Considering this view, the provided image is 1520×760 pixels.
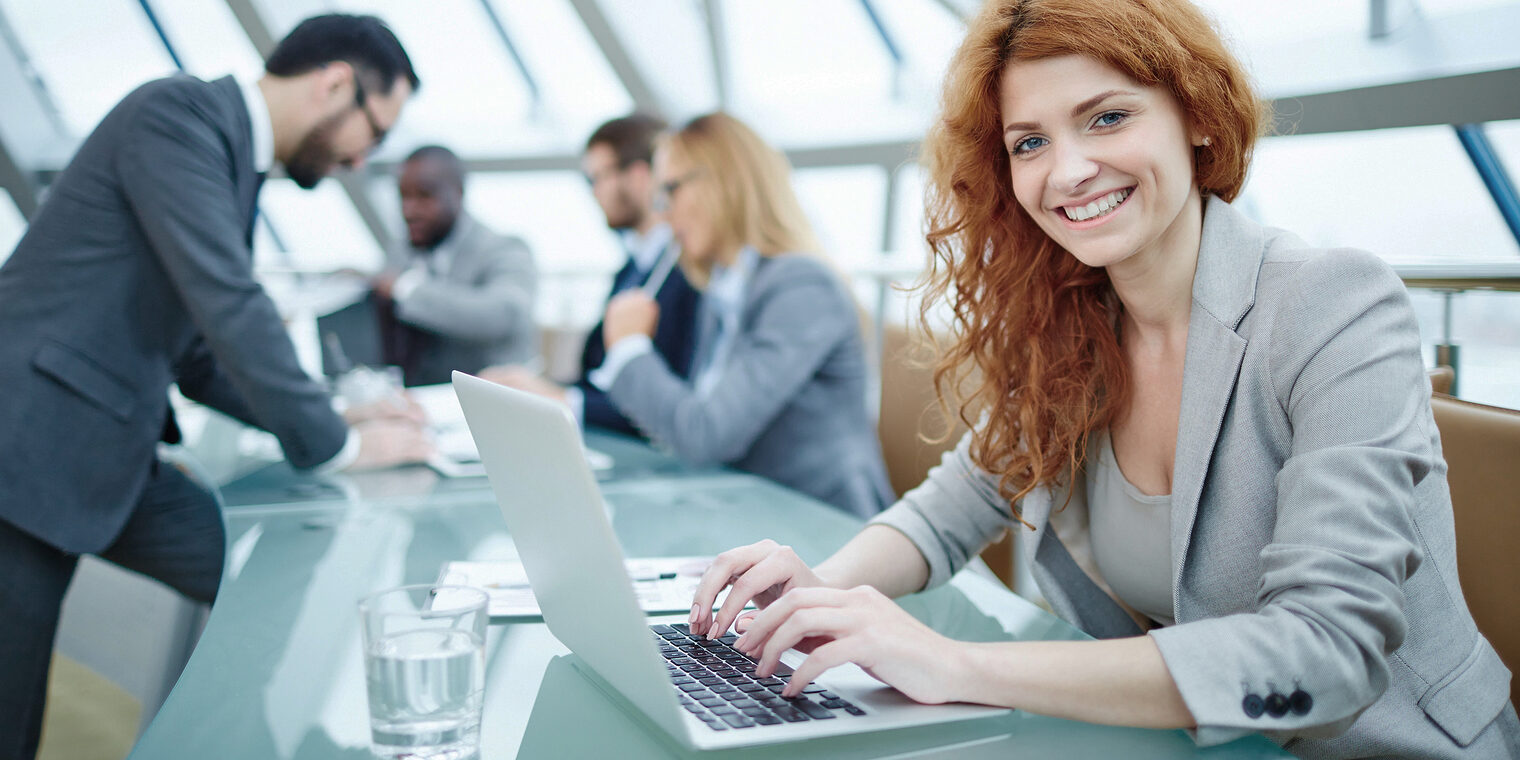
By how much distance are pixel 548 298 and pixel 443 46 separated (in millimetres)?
3067

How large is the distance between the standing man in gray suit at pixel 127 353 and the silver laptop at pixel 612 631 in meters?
1.01

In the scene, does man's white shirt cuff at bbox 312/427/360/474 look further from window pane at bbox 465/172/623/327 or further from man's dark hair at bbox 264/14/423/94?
window pane at bbox 465/172/623/327

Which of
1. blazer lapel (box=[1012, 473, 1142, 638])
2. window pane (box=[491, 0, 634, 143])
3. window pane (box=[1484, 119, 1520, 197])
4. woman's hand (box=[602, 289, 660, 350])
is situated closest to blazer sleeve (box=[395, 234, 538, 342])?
woman's hand (box=[602, 289, 660, 350])

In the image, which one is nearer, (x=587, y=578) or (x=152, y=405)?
(x=587, y=578)

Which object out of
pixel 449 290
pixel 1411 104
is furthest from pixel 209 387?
pixel 1411 104

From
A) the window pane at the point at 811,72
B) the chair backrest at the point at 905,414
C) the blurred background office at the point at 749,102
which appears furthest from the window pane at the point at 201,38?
the chair backrest at the point at 905,414

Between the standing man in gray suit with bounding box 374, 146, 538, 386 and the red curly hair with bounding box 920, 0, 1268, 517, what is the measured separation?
254 centimetres

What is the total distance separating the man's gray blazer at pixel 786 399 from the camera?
1.99 meters

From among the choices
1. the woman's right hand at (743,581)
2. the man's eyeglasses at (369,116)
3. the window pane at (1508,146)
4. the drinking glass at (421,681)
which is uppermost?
the man's eyeglasses at (369,116)

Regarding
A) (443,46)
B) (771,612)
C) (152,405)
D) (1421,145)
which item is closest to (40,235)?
(152,405)

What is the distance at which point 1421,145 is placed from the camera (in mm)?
3646

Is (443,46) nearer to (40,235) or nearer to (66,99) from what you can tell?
(66,99)

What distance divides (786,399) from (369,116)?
3.39ft

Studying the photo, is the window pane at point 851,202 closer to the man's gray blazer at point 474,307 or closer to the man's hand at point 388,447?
the man's gray blazer at point 474,307
